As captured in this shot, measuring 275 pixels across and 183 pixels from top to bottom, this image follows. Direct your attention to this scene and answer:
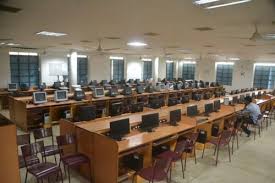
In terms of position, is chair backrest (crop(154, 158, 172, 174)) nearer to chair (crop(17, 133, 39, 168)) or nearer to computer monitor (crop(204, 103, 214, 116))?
chair (crop(17, 133, 39, 168))

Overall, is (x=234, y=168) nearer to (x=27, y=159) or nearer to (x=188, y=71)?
(x=27, y=159)

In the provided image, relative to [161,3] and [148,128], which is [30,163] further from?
[161,3]

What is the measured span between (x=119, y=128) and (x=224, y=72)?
16253 mm

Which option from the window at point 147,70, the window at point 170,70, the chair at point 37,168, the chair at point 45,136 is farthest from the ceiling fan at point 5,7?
the window at point 170,70

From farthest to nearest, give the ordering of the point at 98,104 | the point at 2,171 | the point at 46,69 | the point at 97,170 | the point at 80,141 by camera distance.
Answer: the point at 46,69, the point at 98,104, the point at 80,141, the point at 97,170, the point at 2,171

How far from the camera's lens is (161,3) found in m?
2.88

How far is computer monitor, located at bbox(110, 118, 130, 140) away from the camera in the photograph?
13.6 feet

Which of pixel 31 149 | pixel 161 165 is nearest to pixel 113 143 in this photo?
pixel 161 165

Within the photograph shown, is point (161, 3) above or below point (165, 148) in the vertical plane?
above

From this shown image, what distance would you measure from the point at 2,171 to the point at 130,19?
10.1ft

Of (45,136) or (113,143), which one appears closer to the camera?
(113,143)

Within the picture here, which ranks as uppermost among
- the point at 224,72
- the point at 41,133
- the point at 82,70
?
the point at 224,72

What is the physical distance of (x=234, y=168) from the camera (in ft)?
15.5

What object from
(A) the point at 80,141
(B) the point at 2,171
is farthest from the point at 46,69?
(B) the point at 2,171
